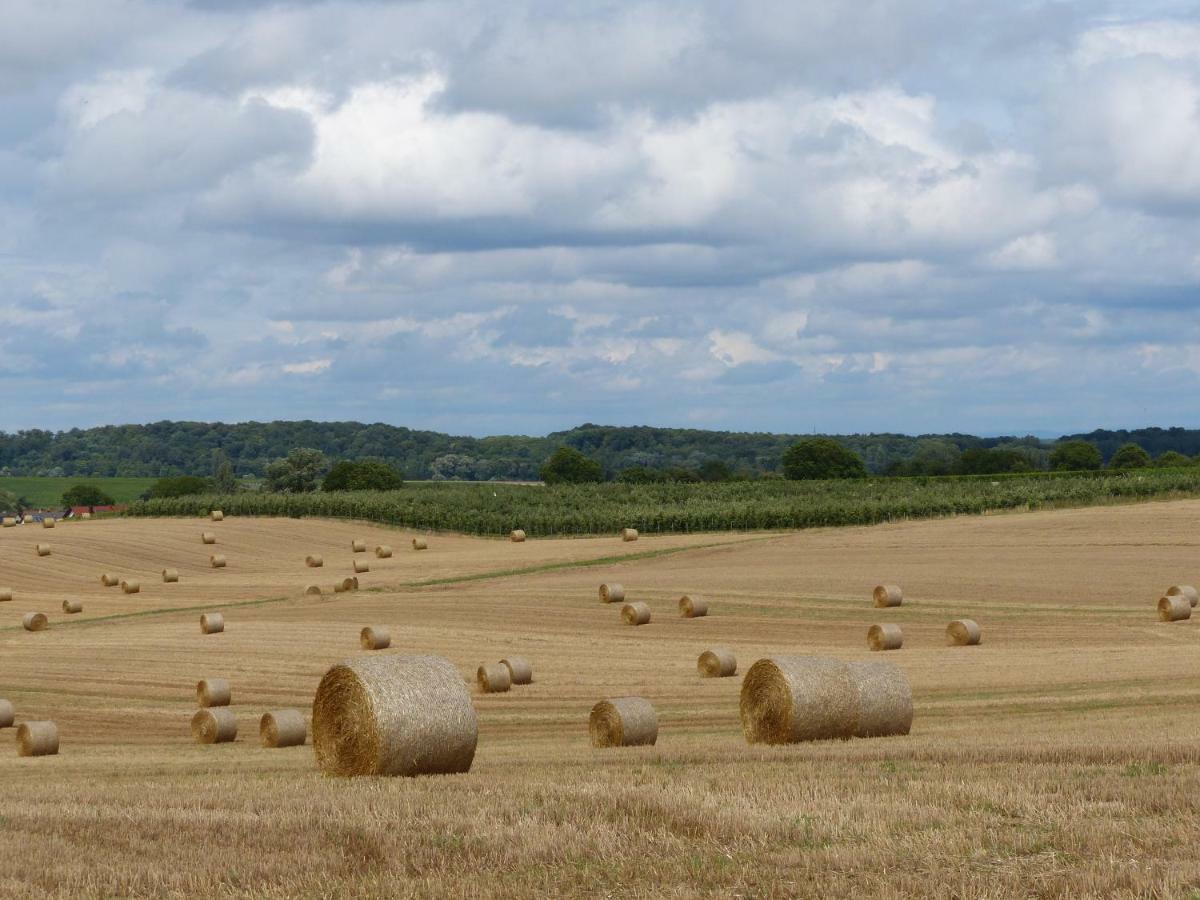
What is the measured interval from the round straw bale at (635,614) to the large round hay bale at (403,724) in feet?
61.0

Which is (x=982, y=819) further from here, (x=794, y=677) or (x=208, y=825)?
(x=794, y=677)

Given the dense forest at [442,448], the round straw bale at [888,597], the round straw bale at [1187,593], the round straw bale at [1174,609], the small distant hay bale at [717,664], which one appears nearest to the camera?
the small distant hay bale at [717,664]

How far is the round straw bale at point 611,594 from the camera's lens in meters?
36.7

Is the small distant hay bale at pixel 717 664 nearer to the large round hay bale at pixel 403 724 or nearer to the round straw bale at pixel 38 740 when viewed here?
the large round hay bale at pixel 403 724

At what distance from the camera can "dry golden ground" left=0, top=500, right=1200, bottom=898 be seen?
8414 millimetres

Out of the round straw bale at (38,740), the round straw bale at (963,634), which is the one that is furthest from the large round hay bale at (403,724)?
the round straw bale at (963,634)

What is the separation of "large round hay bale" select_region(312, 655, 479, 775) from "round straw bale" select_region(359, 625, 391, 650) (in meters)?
14.6

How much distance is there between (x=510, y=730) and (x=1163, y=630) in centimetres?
1525

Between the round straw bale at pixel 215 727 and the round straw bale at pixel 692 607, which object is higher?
the round straw bale at pixel 692 607

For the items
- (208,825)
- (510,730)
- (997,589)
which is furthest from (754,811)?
(997,589)

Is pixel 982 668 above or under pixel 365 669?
under

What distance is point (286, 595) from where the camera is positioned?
43062 millimetres

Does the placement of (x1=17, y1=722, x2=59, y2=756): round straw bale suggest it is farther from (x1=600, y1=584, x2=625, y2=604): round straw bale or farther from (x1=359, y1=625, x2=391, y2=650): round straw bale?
(x1=600, y1=584, x2=625, y2=604): round straw bale

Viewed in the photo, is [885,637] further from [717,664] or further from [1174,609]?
[1174,609]
